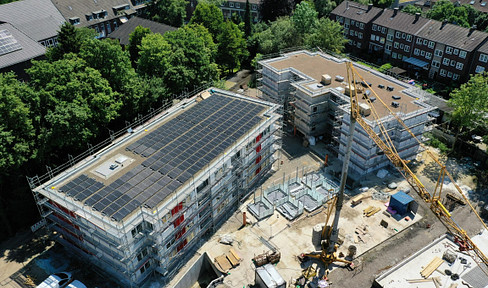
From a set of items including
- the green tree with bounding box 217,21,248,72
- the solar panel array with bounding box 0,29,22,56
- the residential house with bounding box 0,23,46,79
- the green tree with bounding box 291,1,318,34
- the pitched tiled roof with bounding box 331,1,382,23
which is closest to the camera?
the residential house with bounding box 0,23,46,79

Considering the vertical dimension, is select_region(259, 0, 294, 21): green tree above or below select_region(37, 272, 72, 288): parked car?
above

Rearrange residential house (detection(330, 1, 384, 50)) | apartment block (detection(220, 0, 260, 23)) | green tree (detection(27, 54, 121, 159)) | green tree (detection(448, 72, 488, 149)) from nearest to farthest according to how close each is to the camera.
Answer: green tree (detection(27, 54, 121, 159)), green tree (detection(448, 72, 488, 149)), residential house (detection(330, 1, 384, 50)), apartment block (detection(220, 0, 260, 23))

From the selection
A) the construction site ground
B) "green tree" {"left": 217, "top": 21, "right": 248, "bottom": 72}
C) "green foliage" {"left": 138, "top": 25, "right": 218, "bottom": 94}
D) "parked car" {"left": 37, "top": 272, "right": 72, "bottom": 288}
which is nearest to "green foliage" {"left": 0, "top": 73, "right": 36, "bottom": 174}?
the construction site ground

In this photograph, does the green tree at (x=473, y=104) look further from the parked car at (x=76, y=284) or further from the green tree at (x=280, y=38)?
the parked car at (x=76, y=284)

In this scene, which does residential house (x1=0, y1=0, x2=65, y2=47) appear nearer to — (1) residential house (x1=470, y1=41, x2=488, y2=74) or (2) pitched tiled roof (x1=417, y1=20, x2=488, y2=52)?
(2) pitched tiled roof (x1=417, y1=20, x2=488, y2=52)

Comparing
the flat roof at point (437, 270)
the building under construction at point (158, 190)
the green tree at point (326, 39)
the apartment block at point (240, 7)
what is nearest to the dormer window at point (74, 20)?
the apartment block at point (240, 7)

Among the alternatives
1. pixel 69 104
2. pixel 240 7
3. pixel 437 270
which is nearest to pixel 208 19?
pixel 240 7

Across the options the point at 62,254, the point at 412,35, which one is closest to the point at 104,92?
the point at 62,254

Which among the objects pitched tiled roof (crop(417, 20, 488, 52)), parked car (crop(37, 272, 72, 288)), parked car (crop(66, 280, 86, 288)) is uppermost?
pitched tiled roof (crop(417, 20, 488, 52))
